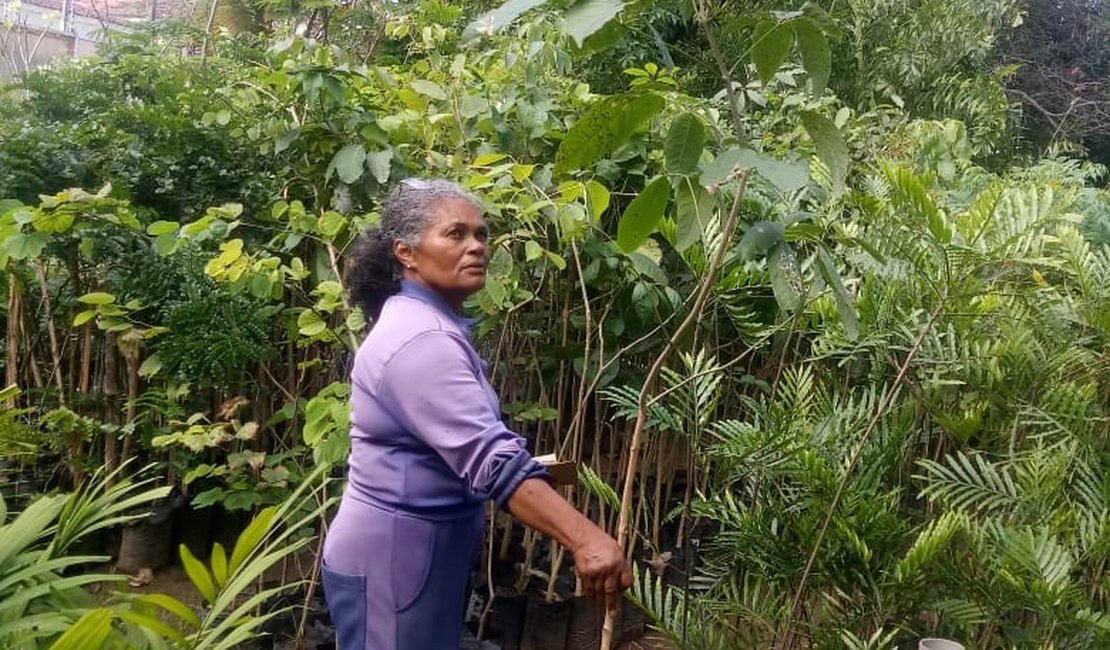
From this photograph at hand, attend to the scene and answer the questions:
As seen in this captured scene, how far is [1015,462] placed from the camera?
83.8 inches

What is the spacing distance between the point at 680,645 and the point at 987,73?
4855 mm

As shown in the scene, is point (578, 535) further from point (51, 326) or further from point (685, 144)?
point (51, 326)

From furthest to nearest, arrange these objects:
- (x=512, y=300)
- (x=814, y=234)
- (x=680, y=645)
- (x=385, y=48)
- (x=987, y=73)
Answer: (x=987, y=73), (x=385, y=48), (x=512, y=300), (x=680, y=645), (x=814, y=234)

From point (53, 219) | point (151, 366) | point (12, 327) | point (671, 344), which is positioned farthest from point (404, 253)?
point (12, 327)

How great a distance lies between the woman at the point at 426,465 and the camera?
51.4 inches

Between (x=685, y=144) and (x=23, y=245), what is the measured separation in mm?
1864

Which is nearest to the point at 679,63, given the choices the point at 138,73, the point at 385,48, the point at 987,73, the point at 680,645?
the point at 385,48

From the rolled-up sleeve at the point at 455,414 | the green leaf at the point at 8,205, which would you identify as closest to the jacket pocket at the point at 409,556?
the rolled-up sleeve at the point at 455,414

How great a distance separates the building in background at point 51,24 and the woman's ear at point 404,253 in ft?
20.9

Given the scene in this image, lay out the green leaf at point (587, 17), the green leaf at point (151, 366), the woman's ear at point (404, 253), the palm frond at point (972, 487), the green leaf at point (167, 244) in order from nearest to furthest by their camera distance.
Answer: the green leaf at point (587, 17), the woman's ear at point (404, 253), the palm frond at point (972, 487), the green leaf at point (167, 244), the green leaf at point (151, 366)

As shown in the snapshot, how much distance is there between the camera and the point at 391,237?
166 centimetres

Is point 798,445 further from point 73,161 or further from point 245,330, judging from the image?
point 73,161

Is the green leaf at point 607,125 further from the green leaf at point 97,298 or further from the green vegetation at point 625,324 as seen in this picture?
the green leaf at point 97,298

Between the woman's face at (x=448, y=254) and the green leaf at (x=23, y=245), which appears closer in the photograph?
the woman's face at (x=448, y=254)
